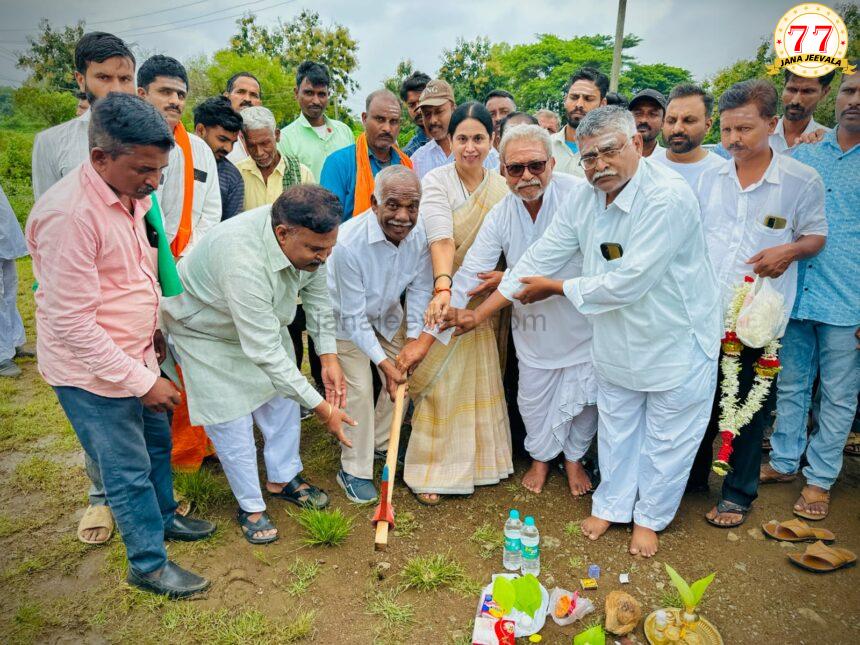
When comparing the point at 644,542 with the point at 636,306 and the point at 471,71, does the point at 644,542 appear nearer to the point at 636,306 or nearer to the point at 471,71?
the point at 636,306

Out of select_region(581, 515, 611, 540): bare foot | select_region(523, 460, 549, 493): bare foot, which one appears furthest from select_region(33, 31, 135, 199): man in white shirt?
select_region(581, 515, 611, 540): bare foot

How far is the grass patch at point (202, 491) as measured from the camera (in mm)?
3727

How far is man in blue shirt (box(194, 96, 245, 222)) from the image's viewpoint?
4109 millimetres

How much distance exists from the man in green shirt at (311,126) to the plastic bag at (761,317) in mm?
4033

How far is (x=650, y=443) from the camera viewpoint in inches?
129

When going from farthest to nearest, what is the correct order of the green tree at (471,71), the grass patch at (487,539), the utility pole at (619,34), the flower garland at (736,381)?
the green tree at (471,71) → the utility pole at (619,34) → the grass patch at (487,539) → the flower garland at (736,381)

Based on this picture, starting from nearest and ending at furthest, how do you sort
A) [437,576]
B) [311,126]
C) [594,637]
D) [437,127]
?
[594,637], [437,576], [437,127], [311,126]

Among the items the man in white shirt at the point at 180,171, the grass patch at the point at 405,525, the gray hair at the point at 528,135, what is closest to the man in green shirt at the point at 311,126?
the man in white shirt at the point at 180,171

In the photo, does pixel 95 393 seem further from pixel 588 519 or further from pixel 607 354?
pixel 588 519

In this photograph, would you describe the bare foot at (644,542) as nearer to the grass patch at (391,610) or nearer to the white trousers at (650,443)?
the white trousers at (650,443)

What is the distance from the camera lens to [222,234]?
2.99m

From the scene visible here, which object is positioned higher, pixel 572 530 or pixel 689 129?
pixel 689 129

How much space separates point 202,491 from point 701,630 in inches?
122

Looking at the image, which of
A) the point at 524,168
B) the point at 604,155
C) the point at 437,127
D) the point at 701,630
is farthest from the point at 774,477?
the point at 437,127
